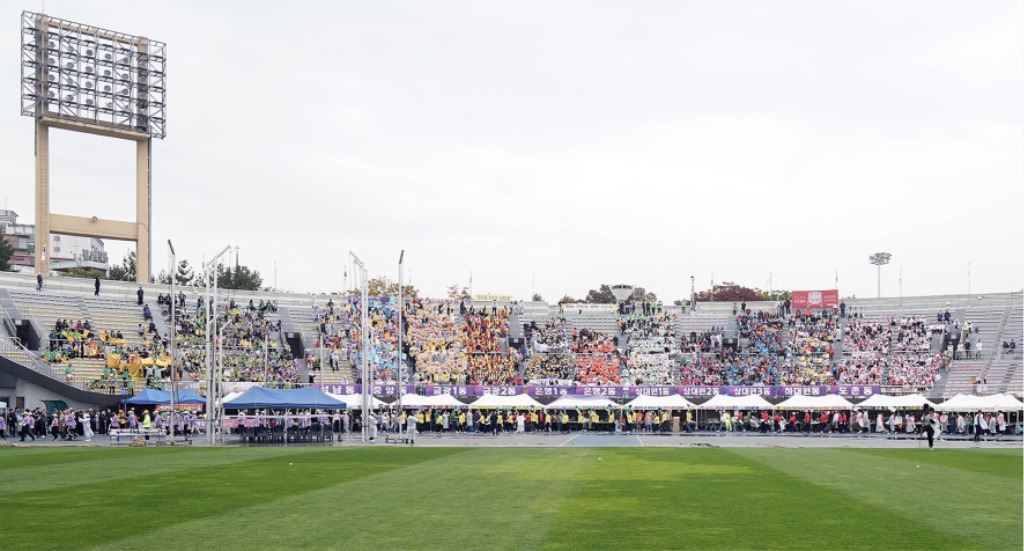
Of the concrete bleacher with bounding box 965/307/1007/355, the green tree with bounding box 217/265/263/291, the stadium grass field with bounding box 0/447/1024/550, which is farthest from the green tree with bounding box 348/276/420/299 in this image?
the stadium grass field with bounding box 0/447/1024/550

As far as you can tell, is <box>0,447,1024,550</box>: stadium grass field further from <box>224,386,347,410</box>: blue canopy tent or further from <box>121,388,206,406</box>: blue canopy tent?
<box>121,388,206,406</box>: blue canopy tent

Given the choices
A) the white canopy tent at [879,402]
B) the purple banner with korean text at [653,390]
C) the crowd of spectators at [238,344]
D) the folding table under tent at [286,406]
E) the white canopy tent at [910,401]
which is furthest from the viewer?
the purple banner with korean text at [653,390]

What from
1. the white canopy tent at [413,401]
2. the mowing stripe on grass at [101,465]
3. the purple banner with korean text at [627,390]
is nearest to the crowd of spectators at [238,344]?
the purple banner with korean text at [627,390]

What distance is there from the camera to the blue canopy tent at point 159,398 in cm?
5109

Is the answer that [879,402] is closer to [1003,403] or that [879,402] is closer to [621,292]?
[1003,403]

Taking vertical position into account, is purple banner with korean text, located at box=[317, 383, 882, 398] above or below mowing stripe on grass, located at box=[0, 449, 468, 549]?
below

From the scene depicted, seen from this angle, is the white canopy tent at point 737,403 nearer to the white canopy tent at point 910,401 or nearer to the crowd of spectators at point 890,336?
the white canopy tent at point 910,401

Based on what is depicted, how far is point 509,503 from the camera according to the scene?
20062mm

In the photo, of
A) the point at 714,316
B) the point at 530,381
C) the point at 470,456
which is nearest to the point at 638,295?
the point at 714,316

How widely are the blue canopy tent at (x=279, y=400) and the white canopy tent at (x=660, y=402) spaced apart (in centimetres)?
1789

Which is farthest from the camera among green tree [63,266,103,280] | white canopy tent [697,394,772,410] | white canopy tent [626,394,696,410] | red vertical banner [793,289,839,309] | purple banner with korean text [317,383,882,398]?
green tree [63,266,103,280]

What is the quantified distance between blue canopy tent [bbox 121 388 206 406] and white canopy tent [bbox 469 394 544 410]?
15.2 metres

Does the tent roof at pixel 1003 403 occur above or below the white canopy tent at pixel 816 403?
above

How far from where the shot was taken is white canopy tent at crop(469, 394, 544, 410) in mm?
58250
